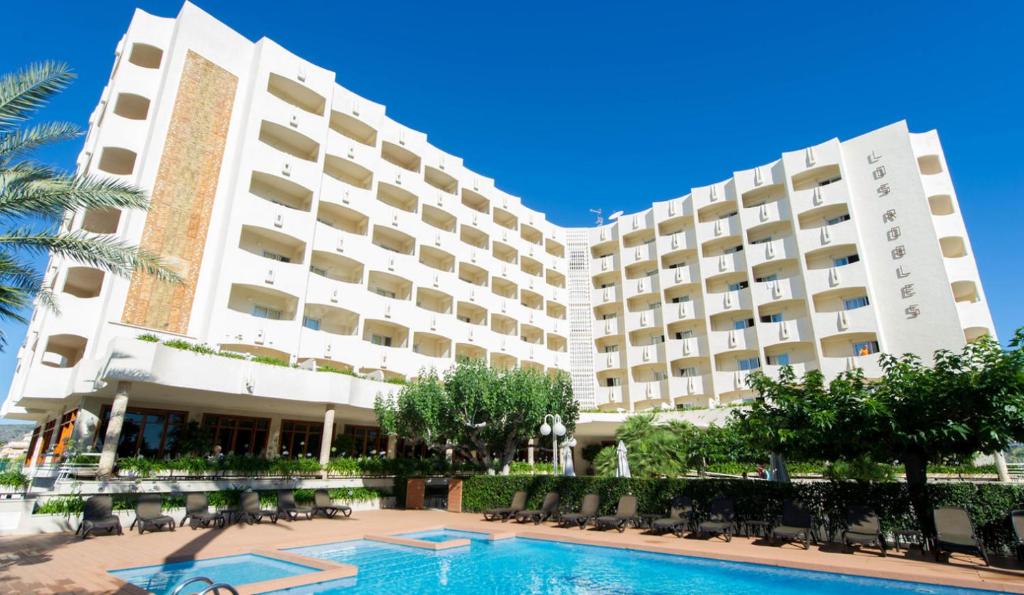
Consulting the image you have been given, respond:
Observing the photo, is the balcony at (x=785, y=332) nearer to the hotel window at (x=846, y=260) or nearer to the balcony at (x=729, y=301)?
the balcony at (x=729, y=301)

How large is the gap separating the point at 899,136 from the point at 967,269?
9593 mm

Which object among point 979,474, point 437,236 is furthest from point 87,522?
point 979,474

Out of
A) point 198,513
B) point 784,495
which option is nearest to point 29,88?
point 198,513

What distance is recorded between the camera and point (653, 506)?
17078 millimetres

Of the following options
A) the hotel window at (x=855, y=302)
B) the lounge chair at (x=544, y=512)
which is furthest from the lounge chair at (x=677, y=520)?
the hotel window at (x=855, y=302)

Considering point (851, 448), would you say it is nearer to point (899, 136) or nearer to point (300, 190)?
point (300, 190)

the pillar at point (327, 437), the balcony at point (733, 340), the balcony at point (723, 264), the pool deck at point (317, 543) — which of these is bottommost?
the pool deck at point (317, 543)

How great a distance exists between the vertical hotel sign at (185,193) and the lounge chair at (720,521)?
2149 centimetres

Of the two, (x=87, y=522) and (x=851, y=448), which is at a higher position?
(x=851, y=448)

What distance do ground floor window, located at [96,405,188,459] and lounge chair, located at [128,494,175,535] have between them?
8082 millimetres

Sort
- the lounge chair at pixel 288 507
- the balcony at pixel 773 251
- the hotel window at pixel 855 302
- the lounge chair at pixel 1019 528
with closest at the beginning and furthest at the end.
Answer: the lounge chair at pixel 1019 528 → the lounge chair at pixel 288 507 → the hotel window at pixel 855 302 → the balcony at pixel 773 251

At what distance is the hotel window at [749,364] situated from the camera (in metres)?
37.5

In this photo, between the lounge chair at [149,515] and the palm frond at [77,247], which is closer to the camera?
the palm frond at [77,247]

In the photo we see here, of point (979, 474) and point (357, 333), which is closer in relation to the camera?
point (979, 474)
